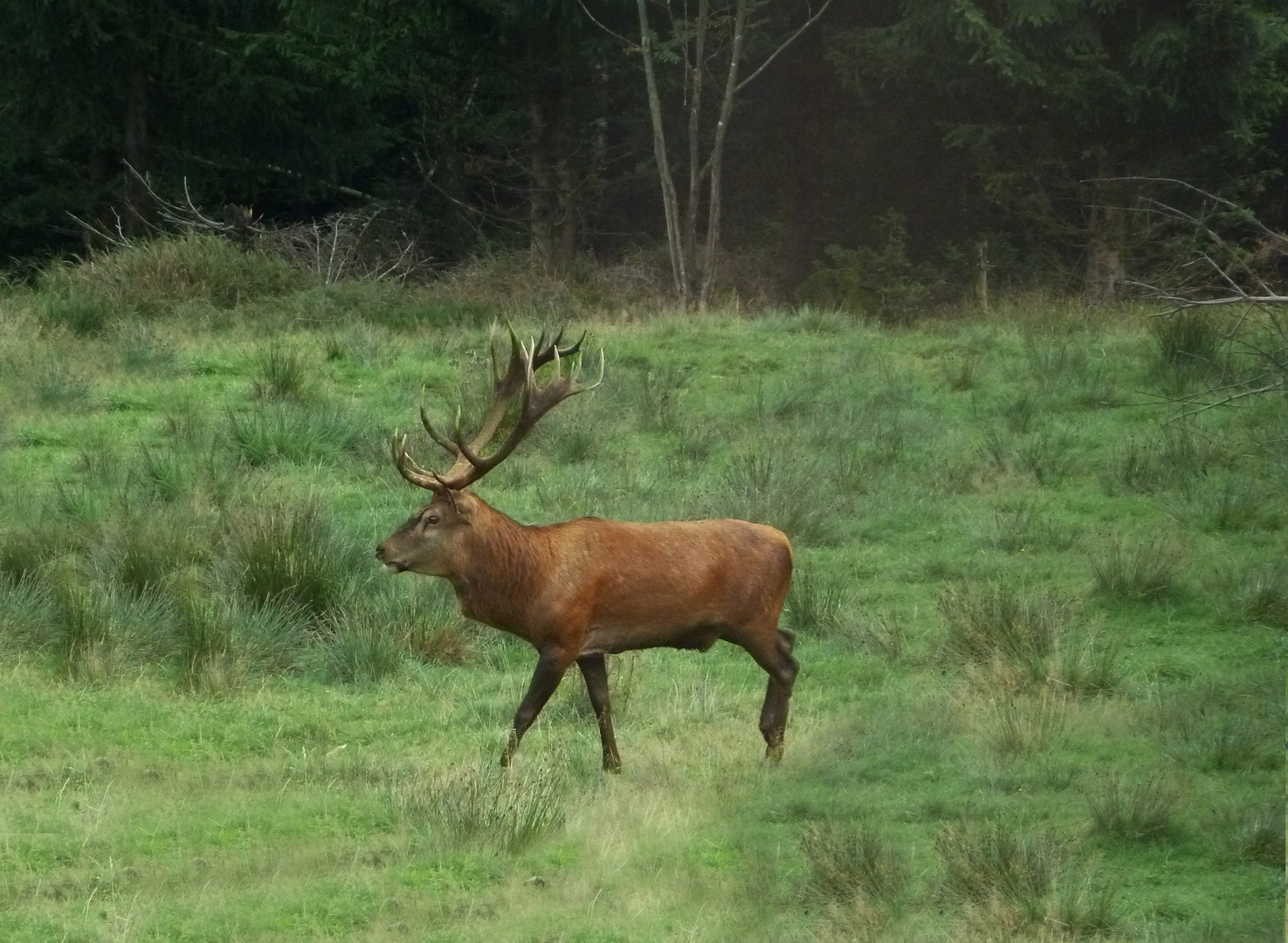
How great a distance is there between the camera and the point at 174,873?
642cm

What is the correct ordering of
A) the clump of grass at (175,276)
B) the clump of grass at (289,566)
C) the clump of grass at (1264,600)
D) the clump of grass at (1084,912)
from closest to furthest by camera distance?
the clump of grass at (1084,912) → the clump of grass at (1264,600) → the clump of grass at (289,566) → the clump of grass at (175,276)

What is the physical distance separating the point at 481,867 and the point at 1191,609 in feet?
16.6

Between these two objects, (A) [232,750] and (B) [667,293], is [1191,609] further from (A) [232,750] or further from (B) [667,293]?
(B) [667,293]

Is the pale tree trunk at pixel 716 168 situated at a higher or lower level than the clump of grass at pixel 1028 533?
higher

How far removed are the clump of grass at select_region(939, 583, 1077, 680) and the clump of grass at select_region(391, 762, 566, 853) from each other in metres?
2.86

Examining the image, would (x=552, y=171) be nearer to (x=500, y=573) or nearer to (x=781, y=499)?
(x=781, y=499)

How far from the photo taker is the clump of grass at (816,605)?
9.95 m

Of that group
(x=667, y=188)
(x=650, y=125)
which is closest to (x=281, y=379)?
(x=667, y=188)

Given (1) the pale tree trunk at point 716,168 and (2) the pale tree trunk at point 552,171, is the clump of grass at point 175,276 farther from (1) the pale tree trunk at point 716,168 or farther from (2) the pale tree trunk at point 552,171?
(2) the pale tree trunk at point 552,171

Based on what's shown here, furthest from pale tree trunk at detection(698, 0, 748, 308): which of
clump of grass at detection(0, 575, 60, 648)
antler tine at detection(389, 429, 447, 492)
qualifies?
antler tine at detection(389, 429, 447, 492)

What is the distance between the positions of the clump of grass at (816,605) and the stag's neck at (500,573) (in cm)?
269

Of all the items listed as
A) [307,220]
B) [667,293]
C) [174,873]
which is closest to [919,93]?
[667,293]

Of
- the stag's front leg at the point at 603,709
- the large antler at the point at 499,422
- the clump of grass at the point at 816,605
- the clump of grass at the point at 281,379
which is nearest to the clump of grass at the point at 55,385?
the clump of grass at the point at 281,379

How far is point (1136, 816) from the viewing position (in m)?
6.76
